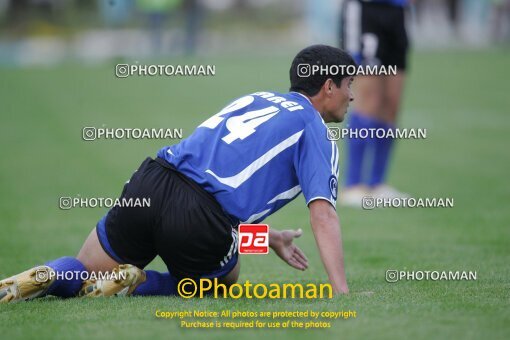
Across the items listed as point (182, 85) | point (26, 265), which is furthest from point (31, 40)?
point (26, 265)

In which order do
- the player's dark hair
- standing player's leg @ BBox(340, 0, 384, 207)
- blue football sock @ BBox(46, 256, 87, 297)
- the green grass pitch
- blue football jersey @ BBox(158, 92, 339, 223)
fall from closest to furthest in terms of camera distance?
the green grass pitch, blue football jersey @ BBox(158, 92, 339, 223), blue football sock @ BBox(46, 256, 87, 297), the player's dark hair, standing player's leg @ BBox(340, 0, 384, 207)

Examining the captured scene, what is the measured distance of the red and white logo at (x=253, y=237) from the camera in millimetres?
5062

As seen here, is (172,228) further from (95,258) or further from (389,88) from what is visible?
(389,88)

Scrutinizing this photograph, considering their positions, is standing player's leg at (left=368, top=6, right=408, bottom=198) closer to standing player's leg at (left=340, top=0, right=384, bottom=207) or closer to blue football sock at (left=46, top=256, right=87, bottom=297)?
standing player's leg at (left=340, top=0, right=384, bottom=207)

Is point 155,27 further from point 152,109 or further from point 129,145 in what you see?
point 129,145

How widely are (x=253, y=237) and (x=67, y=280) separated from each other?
101cm

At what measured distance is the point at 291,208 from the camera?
9.32 metres

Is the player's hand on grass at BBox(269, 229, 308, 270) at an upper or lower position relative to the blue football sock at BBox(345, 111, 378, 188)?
upper

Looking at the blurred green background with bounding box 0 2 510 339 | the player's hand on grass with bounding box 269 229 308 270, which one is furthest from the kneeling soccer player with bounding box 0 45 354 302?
the player's hand on grass with bounding box 269 229 308 270

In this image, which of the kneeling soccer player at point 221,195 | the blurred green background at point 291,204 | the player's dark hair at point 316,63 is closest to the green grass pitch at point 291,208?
the blurred green background at point 291,204

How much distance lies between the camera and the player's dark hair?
5.13 meters

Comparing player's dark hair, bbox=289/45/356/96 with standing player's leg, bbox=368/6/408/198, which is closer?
player's dark hair, bbox=289/45/356/96

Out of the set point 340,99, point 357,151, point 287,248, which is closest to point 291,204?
point 357,151

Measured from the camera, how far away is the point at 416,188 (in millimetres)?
9875
